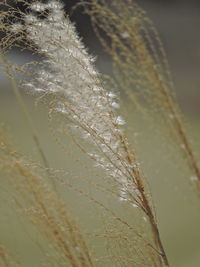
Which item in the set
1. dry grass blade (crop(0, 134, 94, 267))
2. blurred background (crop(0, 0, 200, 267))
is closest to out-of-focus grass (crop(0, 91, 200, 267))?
blurred background (crop(0, 0, 200, 267))

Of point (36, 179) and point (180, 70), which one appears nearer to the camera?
point (36, 179)

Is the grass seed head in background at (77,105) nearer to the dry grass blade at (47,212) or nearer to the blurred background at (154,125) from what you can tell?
the dry grass blade at (47,212)

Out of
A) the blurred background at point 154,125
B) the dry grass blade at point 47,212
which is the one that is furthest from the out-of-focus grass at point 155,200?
the dry grass blade at point 47,212

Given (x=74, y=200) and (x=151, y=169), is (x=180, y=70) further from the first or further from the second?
(x=74, y=200)

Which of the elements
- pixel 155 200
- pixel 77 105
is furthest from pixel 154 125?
pixel 77 105

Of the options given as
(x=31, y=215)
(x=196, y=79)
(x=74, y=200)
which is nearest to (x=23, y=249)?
(x=74, y=200)

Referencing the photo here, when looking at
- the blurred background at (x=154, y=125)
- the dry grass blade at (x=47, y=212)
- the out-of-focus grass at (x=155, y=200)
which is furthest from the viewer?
the blurred background at (x=154, y=125)

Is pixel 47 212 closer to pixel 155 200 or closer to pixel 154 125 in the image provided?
pixel 155 200

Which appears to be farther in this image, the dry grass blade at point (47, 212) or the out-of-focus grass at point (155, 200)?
the out-of-focus grass at point (155, 200)

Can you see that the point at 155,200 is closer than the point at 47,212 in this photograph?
No
